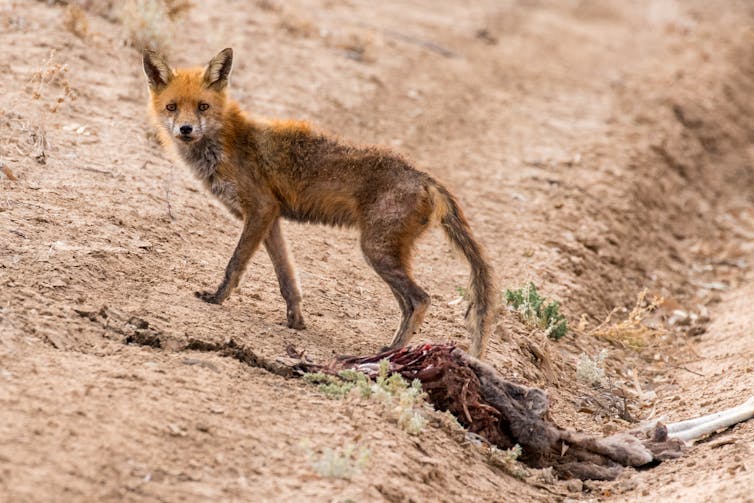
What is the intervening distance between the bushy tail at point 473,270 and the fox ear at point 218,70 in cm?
192

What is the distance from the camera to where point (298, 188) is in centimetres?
630

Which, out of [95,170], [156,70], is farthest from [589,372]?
[95,170]

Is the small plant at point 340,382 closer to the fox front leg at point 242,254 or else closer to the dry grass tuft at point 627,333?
the fox front leg at point 242,254

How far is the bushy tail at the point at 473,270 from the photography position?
5.77 meters

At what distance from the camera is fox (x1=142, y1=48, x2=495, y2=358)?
5.94m

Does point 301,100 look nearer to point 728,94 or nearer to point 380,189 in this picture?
point 380,189

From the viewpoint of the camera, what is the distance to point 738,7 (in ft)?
77.8

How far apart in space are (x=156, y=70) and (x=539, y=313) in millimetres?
3501

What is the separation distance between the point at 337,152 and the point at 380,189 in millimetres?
470

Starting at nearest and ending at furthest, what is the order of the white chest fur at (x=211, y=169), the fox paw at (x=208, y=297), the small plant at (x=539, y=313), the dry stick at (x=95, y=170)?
the fox paw at (x=208, y=297)
the white chest fur at (x=211, y=169)
the small plant at (x=539, y=313)
the dry stick at (x=95, y=170)

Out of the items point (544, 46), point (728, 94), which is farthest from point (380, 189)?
point (544, 46)

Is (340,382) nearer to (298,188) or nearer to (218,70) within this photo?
(298,188)

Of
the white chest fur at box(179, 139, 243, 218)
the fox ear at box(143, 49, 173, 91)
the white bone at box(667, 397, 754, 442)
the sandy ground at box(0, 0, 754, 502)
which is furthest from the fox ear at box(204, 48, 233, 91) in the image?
the white bone at box(667, 397, 754, 442)

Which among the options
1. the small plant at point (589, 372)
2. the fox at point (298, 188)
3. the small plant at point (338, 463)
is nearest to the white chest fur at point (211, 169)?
the fox at point (298, 188)
